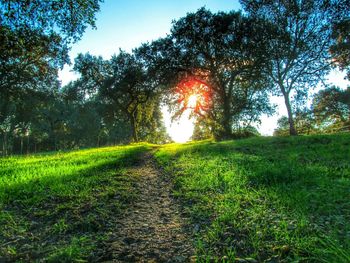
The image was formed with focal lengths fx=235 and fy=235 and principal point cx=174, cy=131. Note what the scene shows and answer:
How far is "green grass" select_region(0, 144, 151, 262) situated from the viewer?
354 centimetres

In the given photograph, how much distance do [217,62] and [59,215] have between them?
29.9 m

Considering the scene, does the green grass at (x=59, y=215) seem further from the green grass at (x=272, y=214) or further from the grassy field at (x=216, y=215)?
the green grass at (x=272, y=214)

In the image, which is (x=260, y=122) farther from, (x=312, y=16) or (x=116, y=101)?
(x=116, y=101)

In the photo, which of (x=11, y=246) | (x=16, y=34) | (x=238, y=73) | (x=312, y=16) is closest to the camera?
(x=11, y=246)

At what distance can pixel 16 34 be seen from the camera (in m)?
10.8

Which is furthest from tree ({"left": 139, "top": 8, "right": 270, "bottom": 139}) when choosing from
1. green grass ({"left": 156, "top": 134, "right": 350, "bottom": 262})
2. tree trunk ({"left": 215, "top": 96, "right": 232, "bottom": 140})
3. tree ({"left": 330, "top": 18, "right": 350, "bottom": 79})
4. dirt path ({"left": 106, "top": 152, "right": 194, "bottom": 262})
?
dirt path ({"left": 106, "top": 152, "right": 194, "bottom": 262})

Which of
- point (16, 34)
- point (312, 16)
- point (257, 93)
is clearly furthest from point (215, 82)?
point (16, 34)

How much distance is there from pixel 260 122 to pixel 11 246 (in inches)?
1256

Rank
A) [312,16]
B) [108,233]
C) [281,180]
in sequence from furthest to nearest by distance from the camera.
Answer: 1. [312,16]
2. [281,180]
3. [108,233]

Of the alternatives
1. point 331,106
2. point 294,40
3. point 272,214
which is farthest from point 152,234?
point 331,106

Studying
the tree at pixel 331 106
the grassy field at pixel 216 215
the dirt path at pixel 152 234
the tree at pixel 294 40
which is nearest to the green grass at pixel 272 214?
the grassy field at pixel 216 215

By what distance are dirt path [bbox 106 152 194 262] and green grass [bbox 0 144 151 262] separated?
28cm

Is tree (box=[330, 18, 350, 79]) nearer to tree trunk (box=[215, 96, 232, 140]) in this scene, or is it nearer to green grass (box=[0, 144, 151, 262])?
tree trunk (box=[215, 96, 232, 140])

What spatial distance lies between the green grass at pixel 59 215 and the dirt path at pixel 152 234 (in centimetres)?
28
